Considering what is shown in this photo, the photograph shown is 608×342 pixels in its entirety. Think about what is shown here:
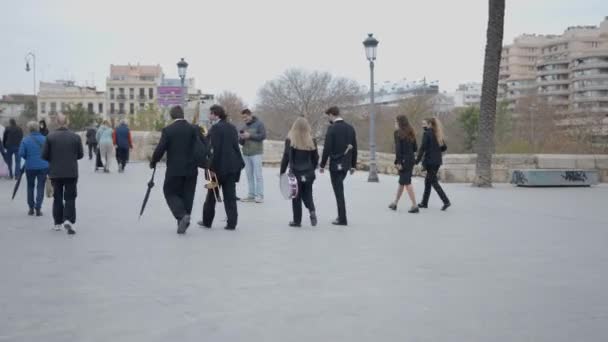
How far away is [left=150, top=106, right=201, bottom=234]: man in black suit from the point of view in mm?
10000

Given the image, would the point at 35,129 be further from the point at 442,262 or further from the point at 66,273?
the point at 442,262

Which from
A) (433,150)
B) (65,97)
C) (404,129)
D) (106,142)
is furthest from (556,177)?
(65,97)

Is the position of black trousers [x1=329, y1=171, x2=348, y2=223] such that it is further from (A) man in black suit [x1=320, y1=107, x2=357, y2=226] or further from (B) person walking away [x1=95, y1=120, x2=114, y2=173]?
(B) person walking away [x1=95, y1=120, x2=114, y2=173]

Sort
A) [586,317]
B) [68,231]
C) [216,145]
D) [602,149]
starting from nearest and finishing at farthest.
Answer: [586,317] → [68,231] → [216,145] → [602,149]

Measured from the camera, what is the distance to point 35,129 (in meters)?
11.6

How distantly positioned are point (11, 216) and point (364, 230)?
17.3 feet

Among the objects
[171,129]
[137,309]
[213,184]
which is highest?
[171,129]

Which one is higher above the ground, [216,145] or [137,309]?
[216,145]

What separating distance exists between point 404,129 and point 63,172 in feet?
17.7

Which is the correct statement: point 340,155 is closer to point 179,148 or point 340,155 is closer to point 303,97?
point 179,148

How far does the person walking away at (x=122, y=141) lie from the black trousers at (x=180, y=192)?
14.2 meters

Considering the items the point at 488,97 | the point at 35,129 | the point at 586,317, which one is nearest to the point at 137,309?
the point at 586,317

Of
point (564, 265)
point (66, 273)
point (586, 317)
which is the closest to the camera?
point (586, 317)

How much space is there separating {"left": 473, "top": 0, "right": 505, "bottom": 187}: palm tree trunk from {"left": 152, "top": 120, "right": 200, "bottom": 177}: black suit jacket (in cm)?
989
